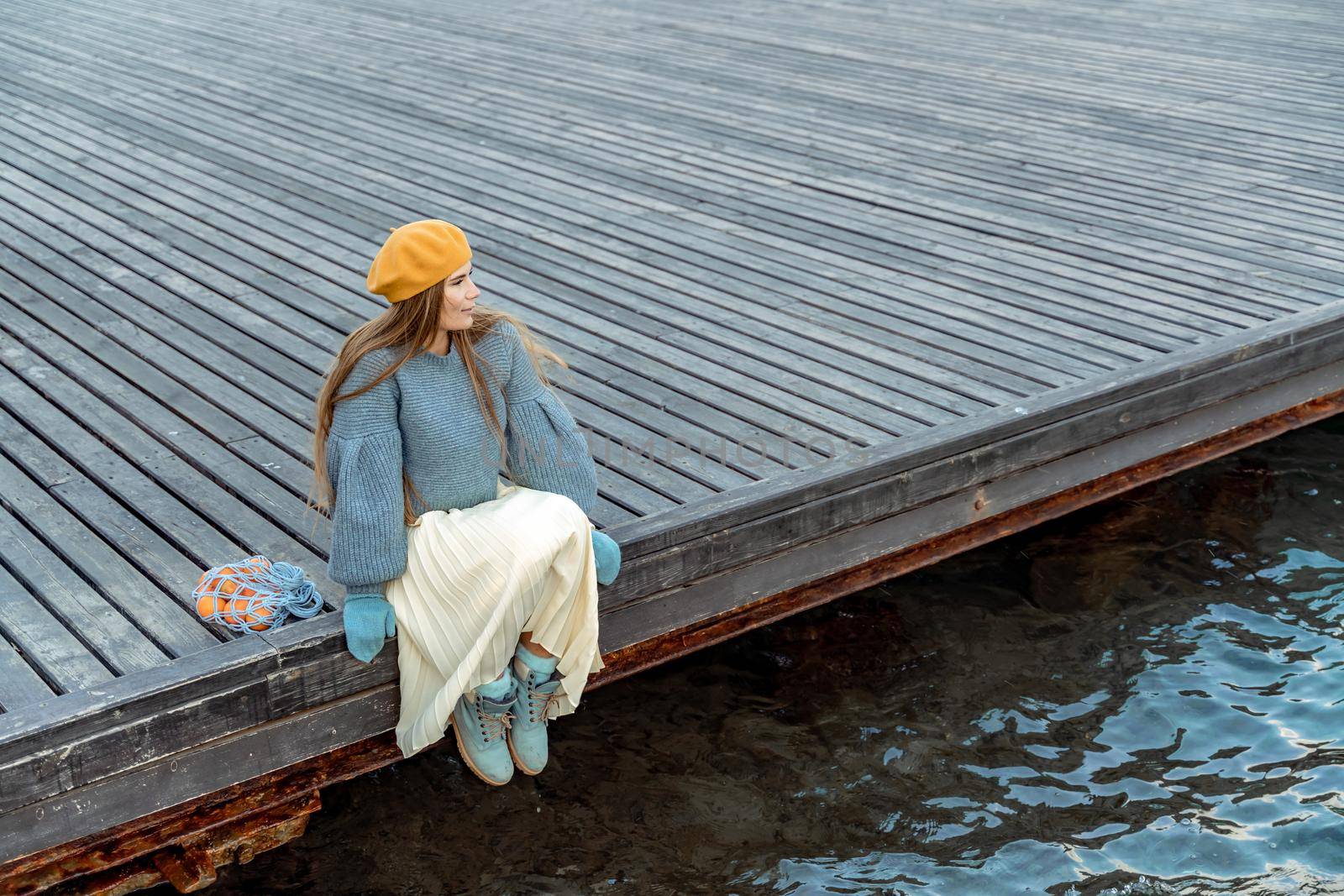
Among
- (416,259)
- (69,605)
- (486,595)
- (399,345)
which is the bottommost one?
(69,605)

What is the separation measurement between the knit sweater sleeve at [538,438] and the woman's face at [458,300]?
0.17 m

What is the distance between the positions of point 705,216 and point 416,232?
327cm

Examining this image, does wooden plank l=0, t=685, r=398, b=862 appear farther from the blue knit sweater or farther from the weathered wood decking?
the blue knit sweater

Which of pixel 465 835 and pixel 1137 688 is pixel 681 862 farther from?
pixel 1137 688

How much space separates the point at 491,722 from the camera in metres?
3.21

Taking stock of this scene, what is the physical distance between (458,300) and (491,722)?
1011 mm

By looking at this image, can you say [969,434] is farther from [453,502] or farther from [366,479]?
[366,479]

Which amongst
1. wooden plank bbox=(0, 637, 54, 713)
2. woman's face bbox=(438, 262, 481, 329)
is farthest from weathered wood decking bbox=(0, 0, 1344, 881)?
woman's face bbox=(438, 262, 481, 329)

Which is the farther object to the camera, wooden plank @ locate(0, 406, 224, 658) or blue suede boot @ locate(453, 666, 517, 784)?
blue suede boot @ locate(453, 666, 517, 784)

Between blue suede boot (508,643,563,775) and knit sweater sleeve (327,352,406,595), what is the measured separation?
0.41 meters

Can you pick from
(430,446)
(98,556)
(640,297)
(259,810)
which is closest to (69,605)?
(98,556)

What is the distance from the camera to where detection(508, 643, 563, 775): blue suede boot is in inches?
124

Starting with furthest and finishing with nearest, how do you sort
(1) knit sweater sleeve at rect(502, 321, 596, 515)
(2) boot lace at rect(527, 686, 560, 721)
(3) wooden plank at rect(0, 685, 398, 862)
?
(2) boot lace at rect(527, 686, 560, 721), (1) knit sweater sleeve at rect(502, 321, 596, 515), (3) wooden plank at rect(0, 685, 398, 862)

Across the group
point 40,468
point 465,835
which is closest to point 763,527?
point 465,835
